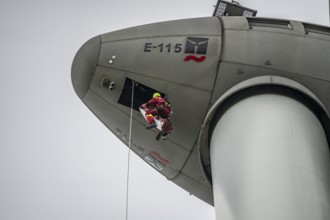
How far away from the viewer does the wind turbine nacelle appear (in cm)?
1362

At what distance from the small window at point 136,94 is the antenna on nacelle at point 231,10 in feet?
15.5

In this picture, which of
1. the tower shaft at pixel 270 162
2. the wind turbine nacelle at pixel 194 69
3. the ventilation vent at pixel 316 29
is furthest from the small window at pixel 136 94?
the ventilation vent at pixel 316 29

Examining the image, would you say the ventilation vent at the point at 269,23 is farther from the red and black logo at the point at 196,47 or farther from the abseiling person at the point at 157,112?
the abseiling person at the point at 157,112

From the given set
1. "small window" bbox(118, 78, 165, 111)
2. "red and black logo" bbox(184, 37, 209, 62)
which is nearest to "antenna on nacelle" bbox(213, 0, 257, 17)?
"red and black logo" bbox(184, 37, 209, 62)

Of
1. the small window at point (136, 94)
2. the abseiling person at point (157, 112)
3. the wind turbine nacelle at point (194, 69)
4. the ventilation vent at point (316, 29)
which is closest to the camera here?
the wind turbine nacelle at point (194, 69)

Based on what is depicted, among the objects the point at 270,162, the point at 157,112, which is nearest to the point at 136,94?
the point at 157,112

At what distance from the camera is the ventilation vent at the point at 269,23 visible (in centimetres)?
1464

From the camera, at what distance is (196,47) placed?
14.2 m

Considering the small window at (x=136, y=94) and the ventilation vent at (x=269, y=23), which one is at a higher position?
the ventilation vent at (x=269, y=23)

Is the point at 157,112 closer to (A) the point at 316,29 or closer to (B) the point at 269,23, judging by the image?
(B) the point at 269,23

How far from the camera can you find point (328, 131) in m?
13.1

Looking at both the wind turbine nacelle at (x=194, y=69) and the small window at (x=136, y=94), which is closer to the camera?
the wind turbine nacelle at (x=194, y=69)

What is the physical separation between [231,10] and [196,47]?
4014 millimetres

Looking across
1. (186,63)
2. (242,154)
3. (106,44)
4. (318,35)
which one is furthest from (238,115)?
(106,44)
